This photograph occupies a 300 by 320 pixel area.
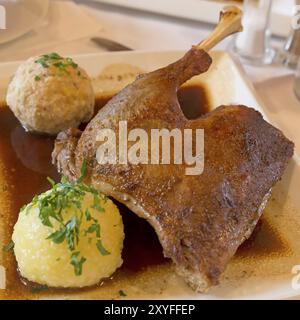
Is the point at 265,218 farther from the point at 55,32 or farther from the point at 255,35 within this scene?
the point at 55,32

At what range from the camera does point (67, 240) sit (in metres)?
1.20

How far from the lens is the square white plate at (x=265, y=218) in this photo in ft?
4.15

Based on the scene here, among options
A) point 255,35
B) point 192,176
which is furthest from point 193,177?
point 255,35

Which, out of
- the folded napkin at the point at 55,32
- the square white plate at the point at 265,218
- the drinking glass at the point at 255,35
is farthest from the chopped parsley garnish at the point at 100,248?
the drinking glass at the point at 255,35

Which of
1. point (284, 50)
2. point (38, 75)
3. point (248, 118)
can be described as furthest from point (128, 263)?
point (284, 50)

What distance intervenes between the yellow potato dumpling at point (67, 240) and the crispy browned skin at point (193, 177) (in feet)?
0.34

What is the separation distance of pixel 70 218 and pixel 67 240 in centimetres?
5

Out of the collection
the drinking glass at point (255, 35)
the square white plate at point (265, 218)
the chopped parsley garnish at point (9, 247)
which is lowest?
the chopped parsley garnish at point (9, 247)

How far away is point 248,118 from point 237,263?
0.40 meters

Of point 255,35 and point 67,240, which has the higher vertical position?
point 255,35

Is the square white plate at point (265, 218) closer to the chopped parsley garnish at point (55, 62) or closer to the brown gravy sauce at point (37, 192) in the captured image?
the brown gravy sauce at point (37, 192)

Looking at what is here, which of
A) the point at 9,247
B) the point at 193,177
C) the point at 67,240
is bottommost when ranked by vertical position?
the point at 9,247

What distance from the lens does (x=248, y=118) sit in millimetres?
1474
